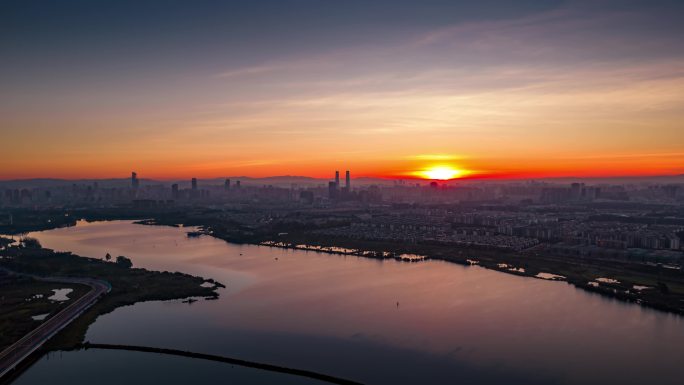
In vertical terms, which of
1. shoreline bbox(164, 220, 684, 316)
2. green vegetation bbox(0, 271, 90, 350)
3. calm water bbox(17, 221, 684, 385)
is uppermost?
shoreline bbox(164, 220, 684, 316)

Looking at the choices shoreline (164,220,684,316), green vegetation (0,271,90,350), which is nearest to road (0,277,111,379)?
green vegetation (0,271,90,350)

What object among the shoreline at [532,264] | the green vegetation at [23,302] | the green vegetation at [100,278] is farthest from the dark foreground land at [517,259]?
the green vegetation at [23,302]

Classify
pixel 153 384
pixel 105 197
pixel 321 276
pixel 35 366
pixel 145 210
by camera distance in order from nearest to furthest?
pixel 153 384 < pixel 35 366 < pixel 321 276 < pixel 145 210 < pixel 105 197

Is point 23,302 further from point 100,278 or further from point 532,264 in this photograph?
point 532,264

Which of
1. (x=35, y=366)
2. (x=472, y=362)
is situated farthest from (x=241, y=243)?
(x=472, y=362)

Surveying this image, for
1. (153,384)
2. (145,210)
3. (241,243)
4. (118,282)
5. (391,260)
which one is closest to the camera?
(153,384)

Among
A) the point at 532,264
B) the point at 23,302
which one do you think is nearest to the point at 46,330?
the point at 23,302

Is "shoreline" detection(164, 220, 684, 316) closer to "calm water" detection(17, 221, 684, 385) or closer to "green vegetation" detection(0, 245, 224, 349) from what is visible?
"calm water" detection(17, 221, 684, 385)

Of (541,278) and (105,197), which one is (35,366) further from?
(105,197)
